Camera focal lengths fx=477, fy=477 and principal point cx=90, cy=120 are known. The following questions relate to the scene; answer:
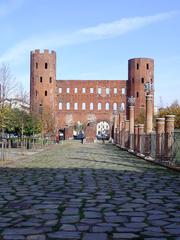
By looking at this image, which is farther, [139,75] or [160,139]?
[139,75]

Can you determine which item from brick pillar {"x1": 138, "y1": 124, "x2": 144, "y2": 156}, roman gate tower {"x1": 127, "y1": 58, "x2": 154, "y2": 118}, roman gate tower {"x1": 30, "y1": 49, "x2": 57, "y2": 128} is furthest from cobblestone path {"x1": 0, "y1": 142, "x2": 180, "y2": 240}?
roman gate tower {"x1": 127, "y1": 58, "x2": 154, "y2": 118}

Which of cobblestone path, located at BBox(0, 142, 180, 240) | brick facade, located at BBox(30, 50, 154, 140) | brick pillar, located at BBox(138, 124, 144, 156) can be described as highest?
brick facade, located at BBox(30, 50, 154, 140)

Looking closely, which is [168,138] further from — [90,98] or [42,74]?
[90,98]

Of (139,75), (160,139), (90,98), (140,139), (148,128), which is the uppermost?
(139,75)

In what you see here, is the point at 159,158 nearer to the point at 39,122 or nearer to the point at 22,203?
the point at 22,203

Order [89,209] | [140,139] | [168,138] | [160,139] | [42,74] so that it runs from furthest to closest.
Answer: [42,74] < [140,139] < [160,139] < [168,138] < [89,209]

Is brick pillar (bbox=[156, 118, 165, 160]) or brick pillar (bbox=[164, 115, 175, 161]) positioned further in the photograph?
brick pillar (bbox=[156, 118, 165, 160])

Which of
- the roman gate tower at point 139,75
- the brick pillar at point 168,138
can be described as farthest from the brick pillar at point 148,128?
the roman gate tower at point 139,75

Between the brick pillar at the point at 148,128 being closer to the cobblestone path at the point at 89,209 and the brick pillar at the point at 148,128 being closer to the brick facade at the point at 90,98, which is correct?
the cobblestone path at the point at 89,209

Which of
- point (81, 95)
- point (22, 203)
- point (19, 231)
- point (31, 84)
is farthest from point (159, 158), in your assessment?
point (81, 95)

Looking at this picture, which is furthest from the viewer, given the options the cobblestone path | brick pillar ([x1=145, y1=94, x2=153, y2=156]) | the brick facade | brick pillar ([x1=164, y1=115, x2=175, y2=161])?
the brick facade

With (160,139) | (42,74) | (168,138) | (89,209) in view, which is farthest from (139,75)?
(89,209)

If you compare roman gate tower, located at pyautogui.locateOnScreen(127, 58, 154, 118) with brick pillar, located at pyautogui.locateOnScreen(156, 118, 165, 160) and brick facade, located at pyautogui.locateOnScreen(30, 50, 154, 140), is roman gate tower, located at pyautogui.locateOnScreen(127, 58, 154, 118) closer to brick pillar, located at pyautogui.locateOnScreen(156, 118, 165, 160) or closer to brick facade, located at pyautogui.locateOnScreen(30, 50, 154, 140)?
brick facade, located at pyautogui.locateOnScreen(30, 50, 154, 140)

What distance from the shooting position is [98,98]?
107 meters
